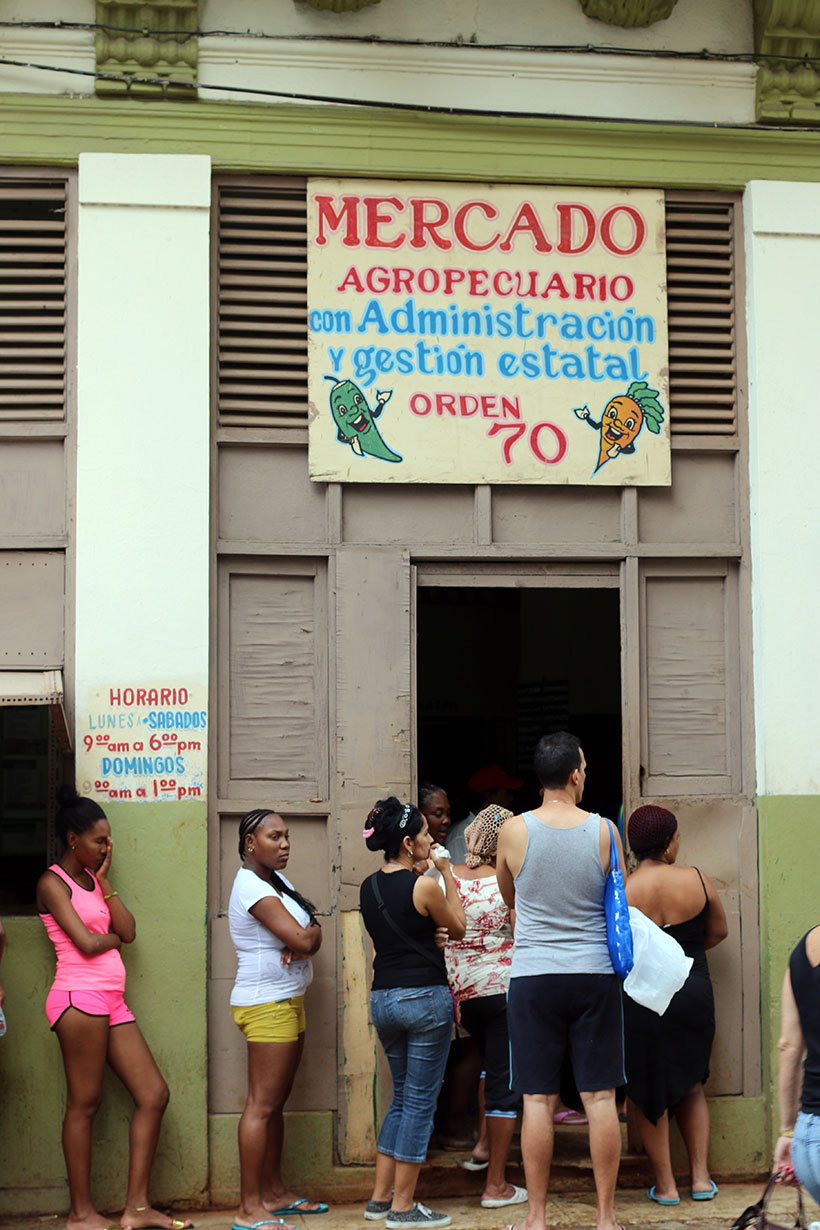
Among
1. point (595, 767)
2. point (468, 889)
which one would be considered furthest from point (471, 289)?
point (595, 767)

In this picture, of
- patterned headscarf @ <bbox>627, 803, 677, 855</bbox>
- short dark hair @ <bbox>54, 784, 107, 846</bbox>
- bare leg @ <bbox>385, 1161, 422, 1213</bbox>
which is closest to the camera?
bare leg @ <bbox>385, 1161, 422, 1213</bbox>

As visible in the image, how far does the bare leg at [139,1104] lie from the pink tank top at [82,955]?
26cm

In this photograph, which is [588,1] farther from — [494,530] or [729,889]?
[729,889]

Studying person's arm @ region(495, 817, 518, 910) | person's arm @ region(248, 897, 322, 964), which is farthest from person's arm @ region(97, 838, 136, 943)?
person's arm @ region(495, 817, 518, 910)

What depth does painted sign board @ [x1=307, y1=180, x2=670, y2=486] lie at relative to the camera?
7.13 m

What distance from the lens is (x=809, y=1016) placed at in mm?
4262

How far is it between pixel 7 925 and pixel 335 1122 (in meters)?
1.86

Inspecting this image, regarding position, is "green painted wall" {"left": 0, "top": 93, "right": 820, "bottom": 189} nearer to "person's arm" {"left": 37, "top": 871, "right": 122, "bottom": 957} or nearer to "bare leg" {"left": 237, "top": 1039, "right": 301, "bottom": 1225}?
"person's arm" {"left": 37, "top": 871, "right": 122, "bottom": 957}

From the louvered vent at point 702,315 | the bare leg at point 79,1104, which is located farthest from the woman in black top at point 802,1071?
the louvered vent at point 702,315

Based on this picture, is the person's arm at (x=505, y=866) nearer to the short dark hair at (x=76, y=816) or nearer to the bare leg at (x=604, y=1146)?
the bare leg at (x=604, y=1146)

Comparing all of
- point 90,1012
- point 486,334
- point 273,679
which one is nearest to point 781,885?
point 273,679

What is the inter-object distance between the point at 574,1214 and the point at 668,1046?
879 mm

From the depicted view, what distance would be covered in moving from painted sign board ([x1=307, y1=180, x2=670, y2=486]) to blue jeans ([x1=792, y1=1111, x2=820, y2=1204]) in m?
3.80

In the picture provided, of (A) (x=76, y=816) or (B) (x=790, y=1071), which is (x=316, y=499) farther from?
(B) (x=790, y=1071)
